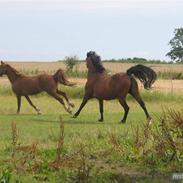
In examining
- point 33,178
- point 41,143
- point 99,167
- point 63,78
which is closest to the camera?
point 33,178

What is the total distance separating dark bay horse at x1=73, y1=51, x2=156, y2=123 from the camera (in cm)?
1934

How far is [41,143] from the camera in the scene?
41.9 ft

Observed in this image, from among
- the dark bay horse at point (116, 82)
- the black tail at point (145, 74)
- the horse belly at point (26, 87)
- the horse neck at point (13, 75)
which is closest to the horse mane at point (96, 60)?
the dark bay horse at point (116, 82)

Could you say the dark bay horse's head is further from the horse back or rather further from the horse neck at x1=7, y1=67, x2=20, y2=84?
the horse back

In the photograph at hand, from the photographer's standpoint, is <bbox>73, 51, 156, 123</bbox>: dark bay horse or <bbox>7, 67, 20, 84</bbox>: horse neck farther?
<bbox>7, 67, 20, 84</bbox>: horse neck

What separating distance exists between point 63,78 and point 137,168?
1363 cm

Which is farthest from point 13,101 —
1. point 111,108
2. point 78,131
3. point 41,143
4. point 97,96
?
point 41,143

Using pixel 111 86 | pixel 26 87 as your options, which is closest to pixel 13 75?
pixel 26 87

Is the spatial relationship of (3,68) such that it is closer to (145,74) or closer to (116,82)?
(116,82)

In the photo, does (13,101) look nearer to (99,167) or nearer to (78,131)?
(78,131)

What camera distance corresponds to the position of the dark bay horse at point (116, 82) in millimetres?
19344

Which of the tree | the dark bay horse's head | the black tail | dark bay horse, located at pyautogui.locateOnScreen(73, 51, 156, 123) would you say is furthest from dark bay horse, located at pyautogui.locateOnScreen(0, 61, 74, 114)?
the tree

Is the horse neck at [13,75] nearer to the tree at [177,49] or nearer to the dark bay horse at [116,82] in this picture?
the dark bay horse at [116,82]

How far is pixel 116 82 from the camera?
19.5 meters
